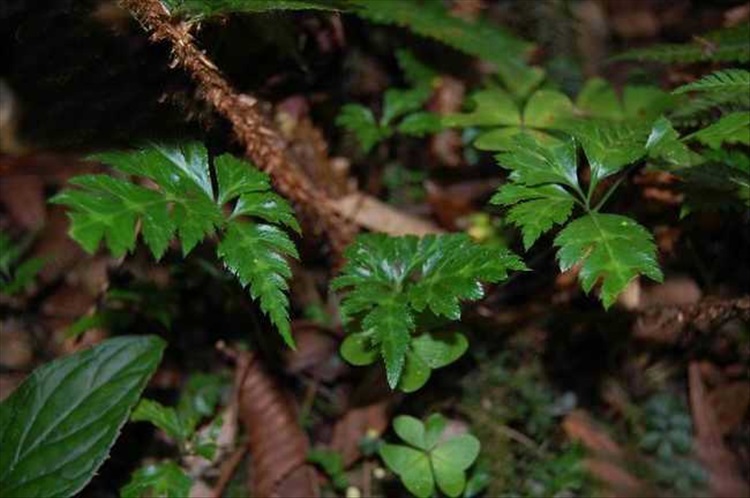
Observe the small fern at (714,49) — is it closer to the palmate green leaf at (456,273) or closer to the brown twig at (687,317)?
the brown twig at (687,317)

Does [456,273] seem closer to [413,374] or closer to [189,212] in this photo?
[413,374]

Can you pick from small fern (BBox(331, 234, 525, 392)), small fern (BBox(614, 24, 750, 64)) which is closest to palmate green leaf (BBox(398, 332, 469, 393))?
small fern (BBox(331, 234, 525, 392))

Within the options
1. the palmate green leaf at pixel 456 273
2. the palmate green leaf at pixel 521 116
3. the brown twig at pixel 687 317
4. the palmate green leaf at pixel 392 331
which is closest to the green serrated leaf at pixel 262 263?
the palmate green leaf at pixel 392 331

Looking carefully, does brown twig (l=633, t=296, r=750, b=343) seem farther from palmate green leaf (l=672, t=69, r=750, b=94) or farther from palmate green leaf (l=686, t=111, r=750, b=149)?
palmate green leaf (l=672, t=69, r=750, b=94)

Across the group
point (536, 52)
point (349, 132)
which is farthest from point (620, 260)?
point (536, 52)

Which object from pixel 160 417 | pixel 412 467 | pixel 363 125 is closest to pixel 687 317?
pixel 412 467

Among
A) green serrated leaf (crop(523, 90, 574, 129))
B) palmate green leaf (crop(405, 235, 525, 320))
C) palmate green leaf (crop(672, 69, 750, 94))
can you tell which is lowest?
green serrated leaf (crop(523, 90, 574, 129))
